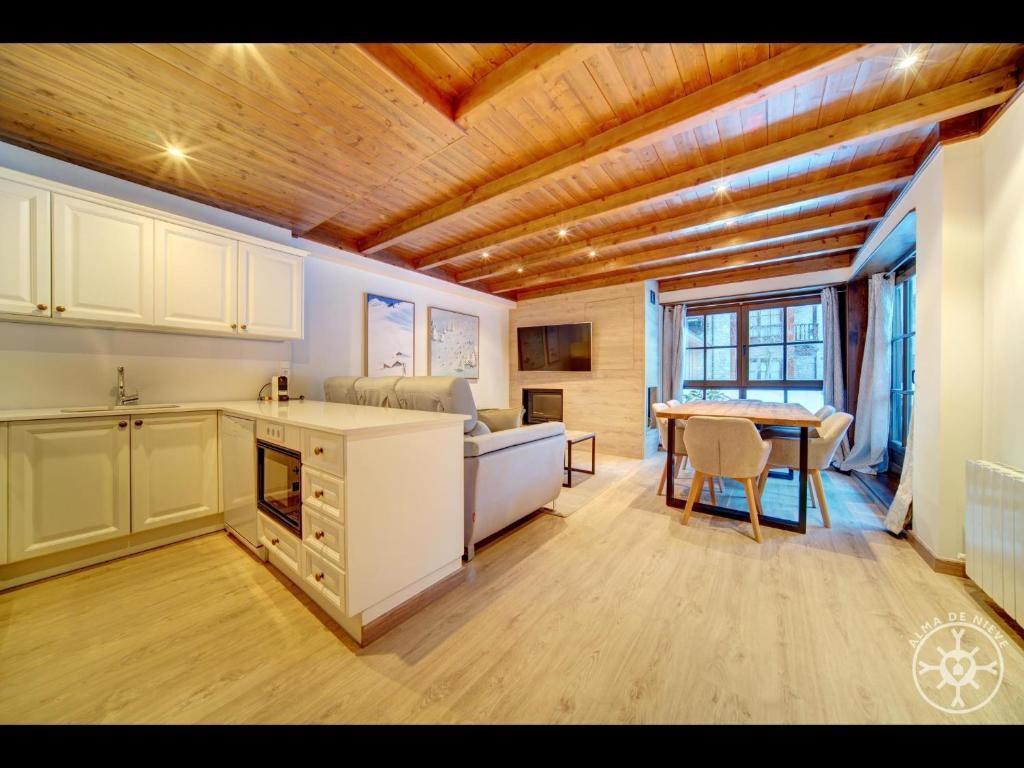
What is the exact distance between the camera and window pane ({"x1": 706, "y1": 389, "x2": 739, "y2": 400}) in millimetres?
5043

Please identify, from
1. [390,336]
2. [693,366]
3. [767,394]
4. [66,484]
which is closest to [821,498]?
[767,394]

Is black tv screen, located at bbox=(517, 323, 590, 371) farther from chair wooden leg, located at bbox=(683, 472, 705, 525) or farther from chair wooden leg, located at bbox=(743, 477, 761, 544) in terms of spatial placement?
chair wooden leg, located at bbox=(743, 477, 761, 544)

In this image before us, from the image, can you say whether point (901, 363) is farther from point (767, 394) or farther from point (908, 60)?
point (908, 60)

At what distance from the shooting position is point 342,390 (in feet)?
9.66

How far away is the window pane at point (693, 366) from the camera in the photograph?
17.3ft

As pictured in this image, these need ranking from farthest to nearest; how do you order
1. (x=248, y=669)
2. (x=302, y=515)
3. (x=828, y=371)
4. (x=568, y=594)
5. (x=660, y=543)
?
1. (x=828, y=371)
2. (x=660, y=543)
3. (x=568, y=594)
4. (x=302, y=515)
5. (x=248, y=669)

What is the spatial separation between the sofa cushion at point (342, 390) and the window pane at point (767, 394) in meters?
5.26

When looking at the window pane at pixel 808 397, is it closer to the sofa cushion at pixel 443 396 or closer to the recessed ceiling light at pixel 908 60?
the recessed ceiling light at pixel 908 60

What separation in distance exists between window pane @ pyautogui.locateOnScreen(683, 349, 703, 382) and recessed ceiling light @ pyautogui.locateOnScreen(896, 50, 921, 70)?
3.95 metres

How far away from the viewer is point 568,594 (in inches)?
67.7
